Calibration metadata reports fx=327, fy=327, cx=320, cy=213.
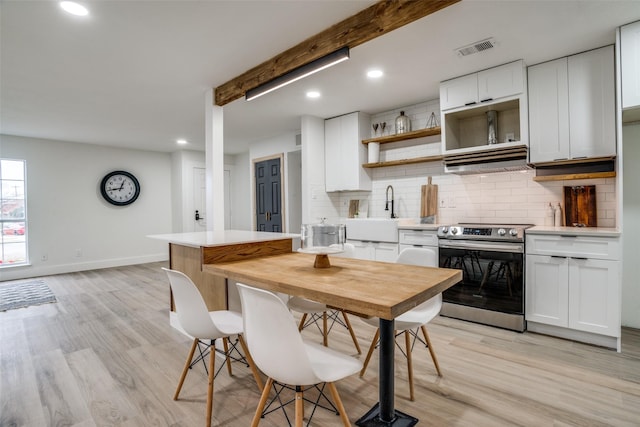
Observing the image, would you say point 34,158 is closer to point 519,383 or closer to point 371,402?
point 371,402

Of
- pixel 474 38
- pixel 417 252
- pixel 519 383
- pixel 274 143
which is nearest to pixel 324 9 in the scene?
pixel 474 38

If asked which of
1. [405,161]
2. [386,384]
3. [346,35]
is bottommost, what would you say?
[386,384]

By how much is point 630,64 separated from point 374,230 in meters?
2.72

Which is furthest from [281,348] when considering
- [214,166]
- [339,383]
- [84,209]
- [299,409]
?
[84,209]

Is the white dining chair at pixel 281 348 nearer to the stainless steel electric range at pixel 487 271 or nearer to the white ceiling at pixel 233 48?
the white ceiling at pixel 233 48

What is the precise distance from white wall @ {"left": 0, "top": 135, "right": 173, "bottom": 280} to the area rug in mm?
785

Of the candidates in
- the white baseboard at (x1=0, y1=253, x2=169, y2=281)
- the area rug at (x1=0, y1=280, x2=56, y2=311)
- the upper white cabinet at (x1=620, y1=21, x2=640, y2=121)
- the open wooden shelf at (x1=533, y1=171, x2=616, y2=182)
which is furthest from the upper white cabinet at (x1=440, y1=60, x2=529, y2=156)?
the white baseboard at (x1=0, y1=253, x2=169, y2=281)

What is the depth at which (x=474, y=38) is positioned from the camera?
2697 millimetres

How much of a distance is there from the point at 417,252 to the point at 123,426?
215cm

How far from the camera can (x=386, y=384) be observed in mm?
1632

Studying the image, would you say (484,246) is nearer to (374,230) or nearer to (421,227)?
(421,227)

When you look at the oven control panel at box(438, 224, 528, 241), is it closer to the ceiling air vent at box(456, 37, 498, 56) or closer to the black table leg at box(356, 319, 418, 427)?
the ceiling air vent at box(456, 37, 498, 56)

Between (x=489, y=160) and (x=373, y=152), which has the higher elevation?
(x=373, y=152)

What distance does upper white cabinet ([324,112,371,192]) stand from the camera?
4.66 meters
